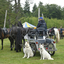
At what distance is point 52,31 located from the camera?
567 inches

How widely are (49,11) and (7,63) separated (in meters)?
70.4

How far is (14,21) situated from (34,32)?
53.9 feet

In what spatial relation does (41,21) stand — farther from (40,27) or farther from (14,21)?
(14,21)

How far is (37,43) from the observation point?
7.31 meters

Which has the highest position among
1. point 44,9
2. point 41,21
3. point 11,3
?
point 44,9

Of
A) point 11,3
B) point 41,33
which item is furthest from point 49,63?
point 11,3

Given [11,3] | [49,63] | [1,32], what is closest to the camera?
[49,63]

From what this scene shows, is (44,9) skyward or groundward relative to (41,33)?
skyward

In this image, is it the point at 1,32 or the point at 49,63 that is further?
the point at 1,32

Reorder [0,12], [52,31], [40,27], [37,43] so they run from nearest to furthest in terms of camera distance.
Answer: [37,43], [40,27], [52,31], [0,12]

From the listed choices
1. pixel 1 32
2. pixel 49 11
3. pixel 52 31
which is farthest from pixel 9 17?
pixel 49 11

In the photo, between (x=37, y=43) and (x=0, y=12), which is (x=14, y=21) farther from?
(x=37, y=43)

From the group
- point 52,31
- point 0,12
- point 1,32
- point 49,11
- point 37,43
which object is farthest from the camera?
point 49,11

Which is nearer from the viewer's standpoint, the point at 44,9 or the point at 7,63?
the point at 7,63
